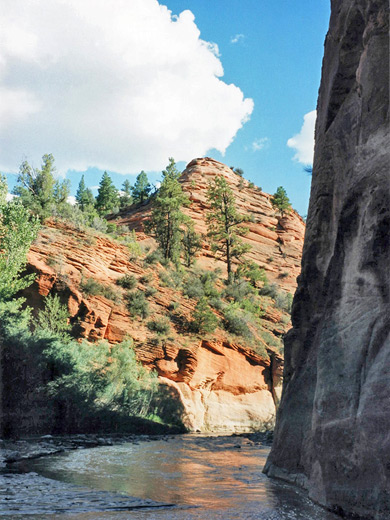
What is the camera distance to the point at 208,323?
101 feet

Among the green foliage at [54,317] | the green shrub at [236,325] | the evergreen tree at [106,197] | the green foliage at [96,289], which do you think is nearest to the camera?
the green foliage at [54,317]

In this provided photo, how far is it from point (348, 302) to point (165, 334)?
2308 cm

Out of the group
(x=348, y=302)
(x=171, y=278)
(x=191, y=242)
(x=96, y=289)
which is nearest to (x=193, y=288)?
(x=171, y=278)

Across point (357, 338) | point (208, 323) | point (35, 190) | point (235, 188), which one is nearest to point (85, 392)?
point (208, 323)

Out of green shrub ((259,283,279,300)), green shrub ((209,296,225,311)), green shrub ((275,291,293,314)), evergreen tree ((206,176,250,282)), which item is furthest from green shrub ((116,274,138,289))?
green shrub ((259,283,279,300))

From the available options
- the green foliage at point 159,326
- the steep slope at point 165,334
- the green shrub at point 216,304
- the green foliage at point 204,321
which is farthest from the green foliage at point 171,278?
the green foliage at point 159,326

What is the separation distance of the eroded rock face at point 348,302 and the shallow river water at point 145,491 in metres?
0.68

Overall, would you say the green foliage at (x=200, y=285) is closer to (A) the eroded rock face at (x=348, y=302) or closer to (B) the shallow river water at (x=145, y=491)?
(B) the shallow river water at (x=145, y=491)

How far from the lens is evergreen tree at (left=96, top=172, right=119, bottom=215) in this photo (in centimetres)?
7294

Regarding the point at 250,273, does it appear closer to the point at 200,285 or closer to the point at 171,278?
the point at 200,285

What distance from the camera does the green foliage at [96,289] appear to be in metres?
27.5

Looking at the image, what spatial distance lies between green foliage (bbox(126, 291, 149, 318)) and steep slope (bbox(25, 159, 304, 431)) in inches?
13.7

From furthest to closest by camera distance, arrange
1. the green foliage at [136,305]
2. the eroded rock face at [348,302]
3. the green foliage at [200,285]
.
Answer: the green foliage at [200,285]
the green foliage at [136,305]
the eroded rock face at [348,302]

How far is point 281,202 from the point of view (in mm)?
64188
